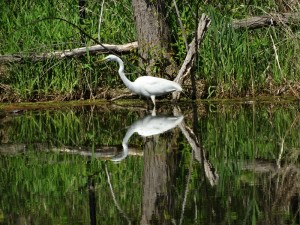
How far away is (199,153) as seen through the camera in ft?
23.1

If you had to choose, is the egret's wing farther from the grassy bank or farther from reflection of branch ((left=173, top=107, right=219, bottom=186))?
reflection of branch ((left=173, top=107, right=219, bottom=186))

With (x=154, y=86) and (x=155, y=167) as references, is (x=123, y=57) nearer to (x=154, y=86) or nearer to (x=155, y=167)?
(x=154, y=86)

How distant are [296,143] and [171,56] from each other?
16.8ft

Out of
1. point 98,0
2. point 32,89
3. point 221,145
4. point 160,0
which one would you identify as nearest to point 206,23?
point 160,0

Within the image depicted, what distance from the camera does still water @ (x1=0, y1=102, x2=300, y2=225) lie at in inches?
192

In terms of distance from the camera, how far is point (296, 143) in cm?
731

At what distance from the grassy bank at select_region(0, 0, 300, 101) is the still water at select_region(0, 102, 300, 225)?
0.95 meters

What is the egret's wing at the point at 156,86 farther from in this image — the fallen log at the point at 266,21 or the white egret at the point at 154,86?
the fallen log at the point at 266,21

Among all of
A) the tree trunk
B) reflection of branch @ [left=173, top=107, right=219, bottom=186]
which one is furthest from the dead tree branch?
reflection of branch @ [left=173, top=107, right=219, bottom=186]

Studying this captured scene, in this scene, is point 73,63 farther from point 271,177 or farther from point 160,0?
point 271,177

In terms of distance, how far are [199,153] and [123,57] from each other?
5.69 metres

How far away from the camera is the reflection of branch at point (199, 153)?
5.84m

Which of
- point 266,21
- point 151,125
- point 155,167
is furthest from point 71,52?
point 155,167

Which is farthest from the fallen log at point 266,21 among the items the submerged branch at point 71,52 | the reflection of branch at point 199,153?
the reflection of branch at point 199,153
